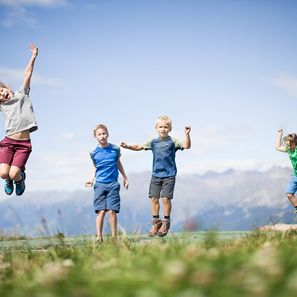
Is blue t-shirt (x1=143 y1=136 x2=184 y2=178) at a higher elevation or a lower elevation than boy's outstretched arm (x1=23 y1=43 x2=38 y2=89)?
lower

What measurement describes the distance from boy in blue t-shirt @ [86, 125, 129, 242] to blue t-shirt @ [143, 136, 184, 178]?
88 centimetres

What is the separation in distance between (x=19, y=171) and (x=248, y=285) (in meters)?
9.60

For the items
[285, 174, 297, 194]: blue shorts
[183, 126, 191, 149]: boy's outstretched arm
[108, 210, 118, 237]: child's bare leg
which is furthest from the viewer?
[285, 174, 297, 194]: blue shorts

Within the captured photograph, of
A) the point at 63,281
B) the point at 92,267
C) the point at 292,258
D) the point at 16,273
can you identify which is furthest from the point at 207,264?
the point at 16,273

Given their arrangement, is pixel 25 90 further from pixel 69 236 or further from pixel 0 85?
pixel 69 236

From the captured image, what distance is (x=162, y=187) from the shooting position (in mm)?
11758

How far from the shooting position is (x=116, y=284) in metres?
2.61

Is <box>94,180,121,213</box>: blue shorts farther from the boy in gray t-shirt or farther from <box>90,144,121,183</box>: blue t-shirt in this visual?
the boy in gray t-shirt

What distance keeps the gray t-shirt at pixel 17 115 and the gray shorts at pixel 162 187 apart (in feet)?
9.78

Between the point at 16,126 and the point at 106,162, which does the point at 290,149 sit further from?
the point at 16,126

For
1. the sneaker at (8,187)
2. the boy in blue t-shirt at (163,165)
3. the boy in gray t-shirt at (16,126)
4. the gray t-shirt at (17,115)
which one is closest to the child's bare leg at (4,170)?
the boy in gray t-shirt at (16,126)

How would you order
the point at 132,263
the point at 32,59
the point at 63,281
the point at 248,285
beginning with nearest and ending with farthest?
the point at 248,285, the point at 63,281, the point at 132,263, the point at 32,59

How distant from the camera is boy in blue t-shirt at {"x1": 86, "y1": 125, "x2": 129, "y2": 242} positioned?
1084 centimetres

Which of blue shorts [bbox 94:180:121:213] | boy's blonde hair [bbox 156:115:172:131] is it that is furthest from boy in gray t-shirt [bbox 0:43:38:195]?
boy's blonde hair [bbox 156:115:172:131]
